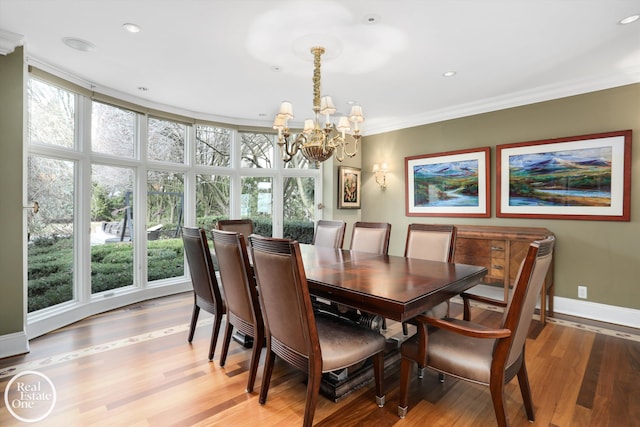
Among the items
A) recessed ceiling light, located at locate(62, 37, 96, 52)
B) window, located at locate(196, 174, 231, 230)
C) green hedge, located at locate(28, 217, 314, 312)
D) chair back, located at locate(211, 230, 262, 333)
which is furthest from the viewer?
window, located at locate(196, 174, 231, 230)

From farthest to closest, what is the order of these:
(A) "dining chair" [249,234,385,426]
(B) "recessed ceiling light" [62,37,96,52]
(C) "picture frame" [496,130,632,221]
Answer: (C) "picture frame" [496,130,632,221], (B) "recessed ceiling light" [62,37,96,52], (A) "dining chair" [249,234,385,426]

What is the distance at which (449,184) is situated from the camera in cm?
461

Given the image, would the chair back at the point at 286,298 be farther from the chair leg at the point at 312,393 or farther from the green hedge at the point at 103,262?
the green hedge at the point at 103,262

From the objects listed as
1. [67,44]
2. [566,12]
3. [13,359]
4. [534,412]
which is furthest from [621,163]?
[13,359]

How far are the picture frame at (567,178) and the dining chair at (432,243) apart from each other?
1.66 meters

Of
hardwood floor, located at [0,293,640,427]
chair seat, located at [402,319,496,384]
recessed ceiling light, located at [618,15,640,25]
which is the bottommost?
hardwood floor, located at [0,293,640,427]

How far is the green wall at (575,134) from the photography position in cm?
330

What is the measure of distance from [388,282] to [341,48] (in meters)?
2.05

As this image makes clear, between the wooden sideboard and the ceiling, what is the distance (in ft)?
5.44

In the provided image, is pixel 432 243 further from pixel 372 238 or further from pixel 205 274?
pixel 205 274

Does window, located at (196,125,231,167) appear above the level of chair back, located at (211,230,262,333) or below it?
above

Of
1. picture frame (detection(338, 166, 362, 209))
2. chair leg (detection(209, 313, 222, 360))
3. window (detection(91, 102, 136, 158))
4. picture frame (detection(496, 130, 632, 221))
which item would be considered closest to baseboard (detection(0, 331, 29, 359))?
chair leg (detection(209, 313, 222, 360))

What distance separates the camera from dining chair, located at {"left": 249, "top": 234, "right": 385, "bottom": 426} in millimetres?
1639

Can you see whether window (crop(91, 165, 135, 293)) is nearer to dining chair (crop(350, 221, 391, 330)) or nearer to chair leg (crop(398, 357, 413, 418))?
dining chair (crop(350, 221, 391, 330))
